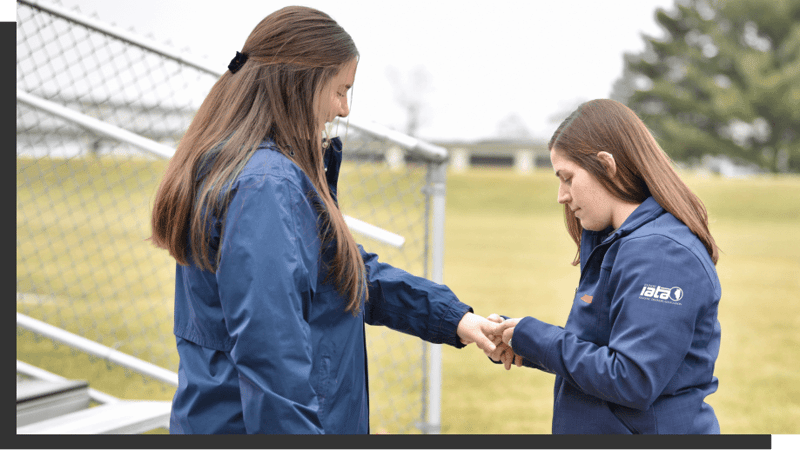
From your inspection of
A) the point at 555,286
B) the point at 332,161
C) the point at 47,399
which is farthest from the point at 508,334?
the point at 555,286

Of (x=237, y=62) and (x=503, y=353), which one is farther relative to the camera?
(x=503, y=353)

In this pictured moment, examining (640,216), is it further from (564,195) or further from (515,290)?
(515,290)

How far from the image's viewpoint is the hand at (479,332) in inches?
62.9

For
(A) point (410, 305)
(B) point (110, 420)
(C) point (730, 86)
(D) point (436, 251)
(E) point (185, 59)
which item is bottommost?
(B) point (110, 420)

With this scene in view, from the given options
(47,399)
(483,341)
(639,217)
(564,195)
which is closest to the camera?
(639,217)

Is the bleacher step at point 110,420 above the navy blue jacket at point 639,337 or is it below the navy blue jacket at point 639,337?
below

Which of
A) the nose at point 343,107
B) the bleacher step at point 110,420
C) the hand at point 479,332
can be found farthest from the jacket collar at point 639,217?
the bleacher step at point 110,420

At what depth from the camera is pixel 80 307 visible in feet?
21.2

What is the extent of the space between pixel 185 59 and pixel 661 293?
1.79m

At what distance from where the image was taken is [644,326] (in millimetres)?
1110

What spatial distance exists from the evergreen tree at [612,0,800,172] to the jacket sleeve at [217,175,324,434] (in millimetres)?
23733

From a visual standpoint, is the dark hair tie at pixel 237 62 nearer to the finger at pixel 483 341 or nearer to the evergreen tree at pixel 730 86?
the finger at pixel 483 341

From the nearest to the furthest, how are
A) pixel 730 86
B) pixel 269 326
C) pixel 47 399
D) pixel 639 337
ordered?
pixel 269 326 → pixel 639 337 → pixel 47 399 → pixel 730 86

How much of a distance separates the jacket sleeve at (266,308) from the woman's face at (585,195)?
0.62m
